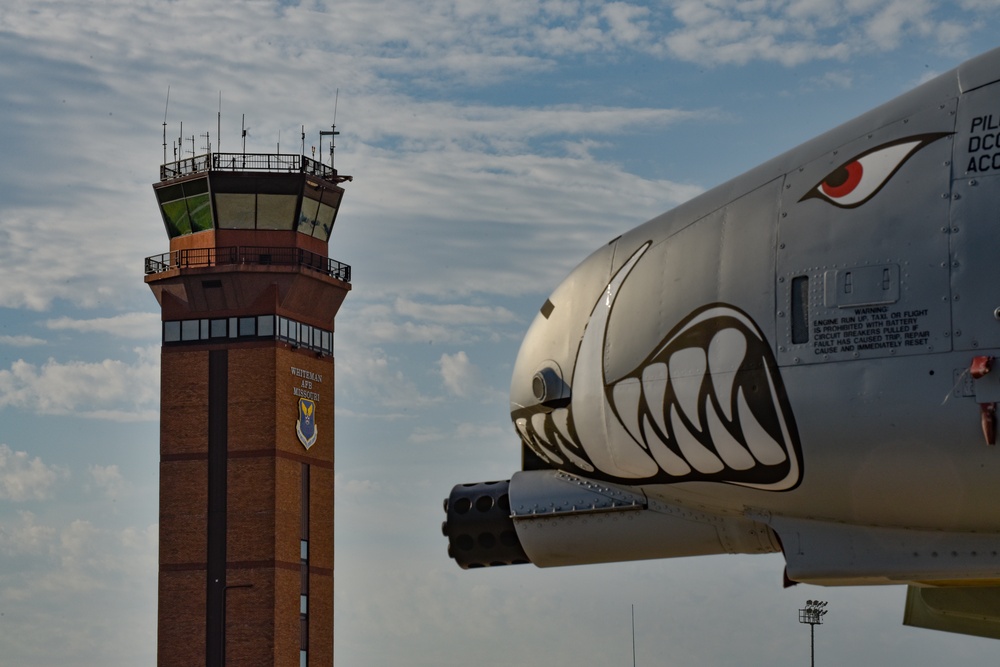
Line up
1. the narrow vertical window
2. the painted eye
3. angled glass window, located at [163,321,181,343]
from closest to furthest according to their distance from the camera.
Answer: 1. the painted eye
2. the narrow vertical window
3. angled glass window, located at [163,321,181,343]

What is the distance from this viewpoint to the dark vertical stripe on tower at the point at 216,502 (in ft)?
305

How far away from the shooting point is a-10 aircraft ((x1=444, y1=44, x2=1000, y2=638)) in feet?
41.8

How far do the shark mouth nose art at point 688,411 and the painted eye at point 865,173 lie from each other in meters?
1.25

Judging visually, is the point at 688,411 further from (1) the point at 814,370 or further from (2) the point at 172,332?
(2) the point at 172,332

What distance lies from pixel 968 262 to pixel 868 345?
3.39 ft

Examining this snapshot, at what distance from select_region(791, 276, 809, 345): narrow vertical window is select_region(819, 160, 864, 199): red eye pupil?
29.9 inches

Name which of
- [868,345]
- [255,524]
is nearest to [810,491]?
[868,345]

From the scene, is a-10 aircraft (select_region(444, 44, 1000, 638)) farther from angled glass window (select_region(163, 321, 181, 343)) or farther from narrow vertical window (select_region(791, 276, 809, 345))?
angled glass window (select_region(163, 321, 181, 343))

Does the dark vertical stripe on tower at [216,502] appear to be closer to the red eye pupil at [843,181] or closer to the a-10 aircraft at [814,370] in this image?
the a-10 aircraft at [814,370]

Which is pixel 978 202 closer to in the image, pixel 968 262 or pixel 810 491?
pixel 968 262

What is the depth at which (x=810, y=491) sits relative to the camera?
44.4ft

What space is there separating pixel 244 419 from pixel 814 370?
8313 centimetres

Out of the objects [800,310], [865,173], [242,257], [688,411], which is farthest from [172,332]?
[865,173]

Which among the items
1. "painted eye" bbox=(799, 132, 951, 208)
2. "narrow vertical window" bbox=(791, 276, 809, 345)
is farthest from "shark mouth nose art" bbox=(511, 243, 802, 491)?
"painted eye" bbox=(799, 132, 951, 208)
